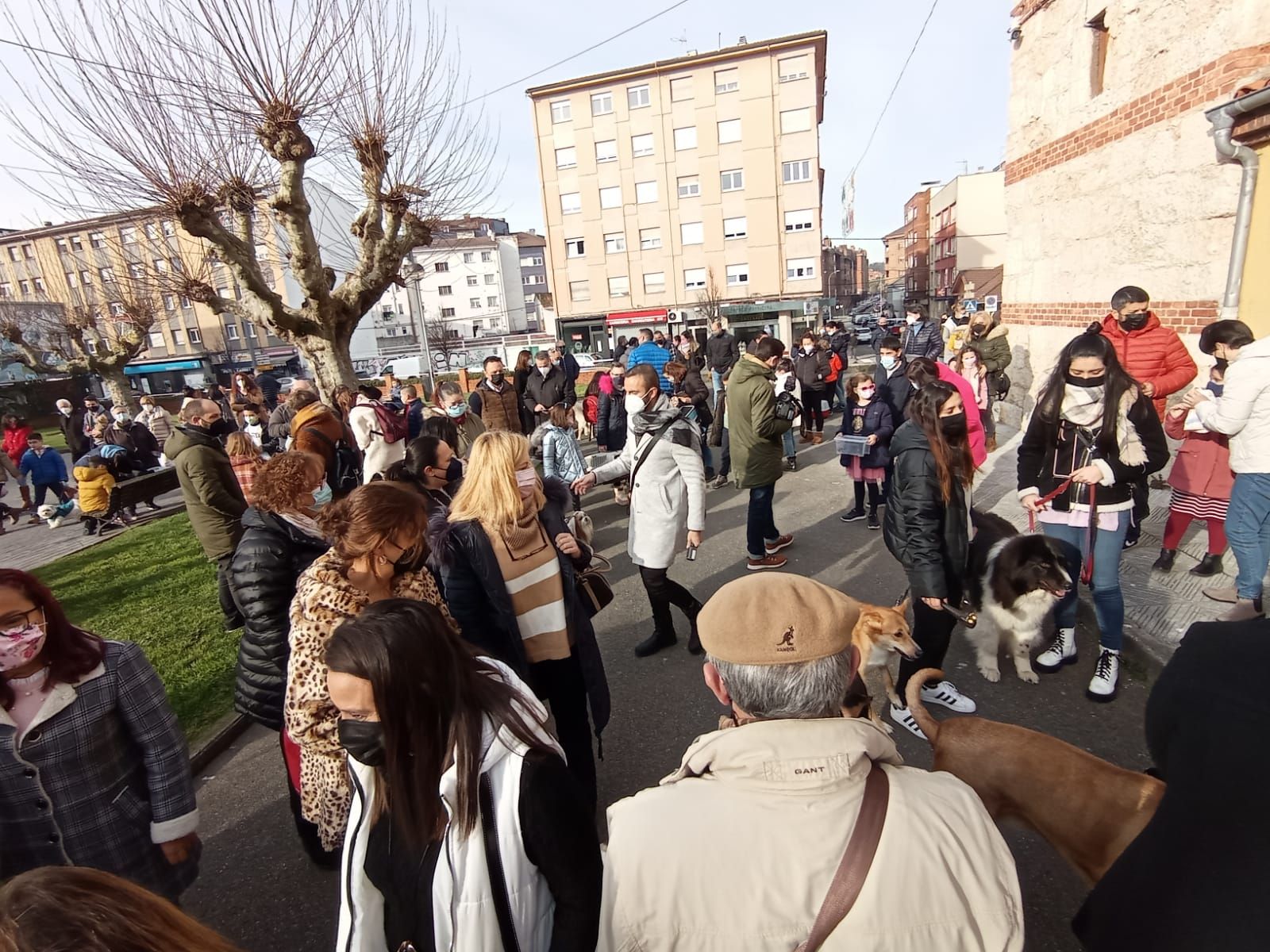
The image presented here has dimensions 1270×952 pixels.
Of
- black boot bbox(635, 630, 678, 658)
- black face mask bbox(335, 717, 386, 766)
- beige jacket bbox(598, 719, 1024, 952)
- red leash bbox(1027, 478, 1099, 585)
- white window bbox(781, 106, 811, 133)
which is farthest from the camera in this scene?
white window bbox(781, 106, 811, 133)

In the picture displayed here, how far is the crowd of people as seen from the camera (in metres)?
1.04

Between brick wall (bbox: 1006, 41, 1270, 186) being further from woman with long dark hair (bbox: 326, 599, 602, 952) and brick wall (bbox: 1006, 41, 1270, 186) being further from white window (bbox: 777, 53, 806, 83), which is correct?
white window (bbox: 777, 53, 806, 83)

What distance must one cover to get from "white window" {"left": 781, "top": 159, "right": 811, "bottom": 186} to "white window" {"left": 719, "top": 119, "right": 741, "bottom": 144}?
320 cm

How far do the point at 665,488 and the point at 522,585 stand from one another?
1659 millimetres

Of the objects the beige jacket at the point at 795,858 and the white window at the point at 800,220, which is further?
the white window at the point at 800,220

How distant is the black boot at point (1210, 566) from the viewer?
456 centimetres

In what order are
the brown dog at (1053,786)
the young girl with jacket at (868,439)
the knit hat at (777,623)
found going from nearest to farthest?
the knit hat at (777,623) < the brown dog at (1053,786) < the young girl with jacket at (868,439)

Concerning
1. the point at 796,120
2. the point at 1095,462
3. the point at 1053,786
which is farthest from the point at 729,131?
the point at 1053,786

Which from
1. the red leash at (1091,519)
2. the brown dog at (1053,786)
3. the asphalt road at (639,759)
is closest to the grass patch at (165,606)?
the asphalt road at (639,759)

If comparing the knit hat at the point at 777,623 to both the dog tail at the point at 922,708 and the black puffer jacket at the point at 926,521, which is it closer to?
the dog tail at the point at 922,708

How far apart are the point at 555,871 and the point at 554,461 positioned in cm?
468

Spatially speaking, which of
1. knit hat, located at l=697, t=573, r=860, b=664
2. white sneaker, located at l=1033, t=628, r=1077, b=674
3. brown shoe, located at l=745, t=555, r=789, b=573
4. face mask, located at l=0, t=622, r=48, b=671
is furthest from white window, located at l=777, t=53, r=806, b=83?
face mask, located at l=0, t=622, r=48, b=671

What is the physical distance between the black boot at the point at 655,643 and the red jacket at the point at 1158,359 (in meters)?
4.41

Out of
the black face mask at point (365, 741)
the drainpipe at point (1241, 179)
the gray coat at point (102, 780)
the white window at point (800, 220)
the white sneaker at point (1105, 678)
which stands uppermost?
the white window at point (800, 220)
